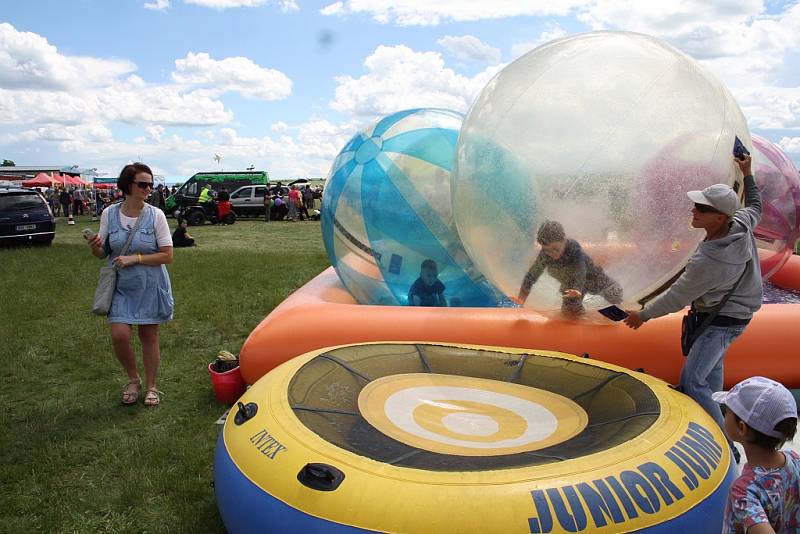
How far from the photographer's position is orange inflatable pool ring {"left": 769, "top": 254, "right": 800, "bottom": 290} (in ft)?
22.0

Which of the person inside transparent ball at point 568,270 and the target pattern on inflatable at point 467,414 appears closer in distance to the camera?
the target pattern on inflatable at point 467,414

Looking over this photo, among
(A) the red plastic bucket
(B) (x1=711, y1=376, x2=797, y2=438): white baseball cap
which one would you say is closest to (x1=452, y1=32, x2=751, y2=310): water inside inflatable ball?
(B) (x1=711, y1=376, x2=797, y2=438): white baseball cap

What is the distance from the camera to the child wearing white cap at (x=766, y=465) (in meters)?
1.85

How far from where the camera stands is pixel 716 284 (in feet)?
10.3

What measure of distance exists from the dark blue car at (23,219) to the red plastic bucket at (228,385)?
11098 mm

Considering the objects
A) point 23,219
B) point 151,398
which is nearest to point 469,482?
point 151,398

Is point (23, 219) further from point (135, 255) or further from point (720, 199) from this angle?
point (720, 199)

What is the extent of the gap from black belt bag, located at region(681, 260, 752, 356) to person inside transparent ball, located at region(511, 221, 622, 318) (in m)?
0.46

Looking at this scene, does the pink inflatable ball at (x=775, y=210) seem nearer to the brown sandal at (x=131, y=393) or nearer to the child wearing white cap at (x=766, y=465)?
the child wearing white cap at (x=766, y=465)

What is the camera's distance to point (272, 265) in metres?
10.4

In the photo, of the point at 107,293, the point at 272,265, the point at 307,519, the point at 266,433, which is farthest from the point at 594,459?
the point at 272,265

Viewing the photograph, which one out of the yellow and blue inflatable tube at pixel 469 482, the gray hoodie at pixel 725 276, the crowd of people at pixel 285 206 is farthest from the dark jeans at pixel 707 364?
the crowd of people at pixel 285 206

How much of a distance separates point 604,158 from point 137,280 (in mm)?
2992

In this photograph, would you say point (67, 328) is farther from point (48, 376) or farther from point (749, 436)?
point (749, 436)
